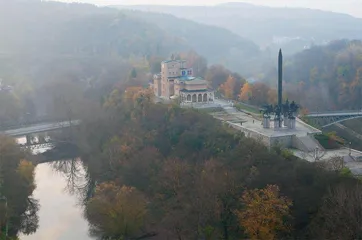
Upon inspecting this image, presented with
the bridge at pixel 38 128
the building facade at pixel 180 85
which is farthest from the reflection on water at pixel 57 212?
the building facade at pixel 180 85

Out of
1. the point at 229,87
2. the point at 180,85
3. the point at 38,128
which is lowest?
the point at 38,128

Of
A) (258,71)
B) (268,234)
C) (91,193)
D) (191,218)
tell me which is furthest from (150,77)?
(258,71)

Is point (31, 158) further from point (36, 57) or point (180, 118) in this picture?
point (36, 57)

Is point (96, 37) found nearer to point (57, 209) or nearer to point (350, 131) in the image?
point (350, 131)

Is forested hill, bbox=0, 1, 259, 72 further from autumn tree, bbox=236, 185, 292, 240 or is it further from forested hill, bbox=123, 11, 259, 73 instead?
autumn tree, bbox=236, 185, 292, 240

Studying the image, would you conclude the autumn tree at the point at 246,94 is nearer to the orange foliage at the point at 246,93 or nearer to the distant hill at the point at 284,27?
the orange foliage at the point at 246,93

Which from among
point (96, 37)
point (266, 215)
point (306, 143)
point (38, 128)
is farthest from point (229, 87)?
point (96, 37)

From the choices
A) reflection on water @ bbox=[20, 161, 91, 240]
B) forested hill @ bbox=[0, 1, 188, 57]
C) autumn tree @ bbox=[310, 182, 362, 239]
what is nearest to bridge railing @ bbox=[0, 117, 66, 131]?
reflection on water @ bbox=[20, 161, 91, 240]
